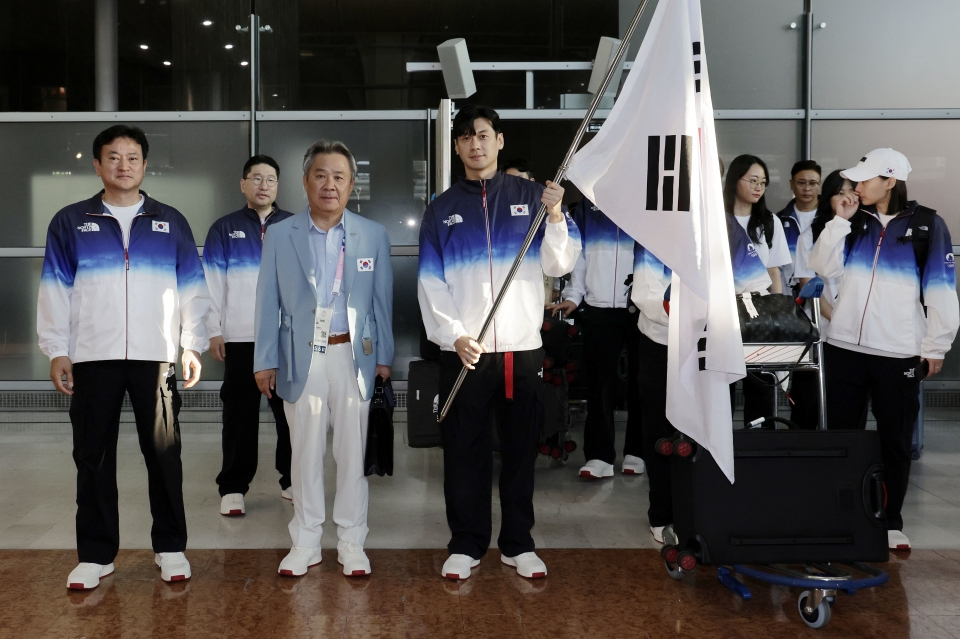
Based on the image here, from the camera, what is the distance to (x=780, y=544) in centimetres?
324

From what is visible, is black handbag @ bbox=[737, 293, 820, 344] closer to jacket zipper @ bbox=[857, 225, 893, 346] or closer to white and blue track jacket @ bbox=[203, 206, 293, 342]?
jacket zipper @ bbox=[857, 225, 893, 346]

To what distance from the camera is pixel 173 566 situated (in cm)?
346

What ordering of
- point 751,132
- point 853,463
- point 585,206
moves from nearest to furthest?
point 853,463 < point 585,206 < point 751,132

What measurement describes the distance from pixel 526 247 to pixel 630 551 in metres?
1.47

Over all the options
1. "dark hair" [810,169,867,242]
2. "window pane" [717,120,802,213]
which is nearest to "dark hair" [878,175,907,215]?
"dark hair" [810,169,867,242]

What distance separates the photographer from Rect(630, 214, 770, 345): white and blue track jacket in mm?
3719

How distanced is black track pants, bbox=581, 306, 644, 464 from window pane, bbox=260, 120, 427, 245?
110 inches

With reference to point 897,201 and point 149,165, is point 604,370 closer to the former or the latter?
point 897,201

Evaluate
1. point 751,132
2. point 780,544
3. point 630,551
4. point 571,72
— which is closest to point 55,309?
point 630,551

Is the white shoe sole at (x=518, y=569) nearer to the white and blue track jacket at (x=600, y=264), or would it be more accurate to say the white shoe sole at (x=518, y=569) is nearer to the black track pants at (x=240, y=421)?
the black track pants at (x=240, y=421)

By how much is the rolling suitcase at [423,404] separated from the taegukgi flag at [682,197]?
6.30 feet

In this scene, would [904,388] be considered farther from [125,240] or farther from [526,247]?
[125,240]

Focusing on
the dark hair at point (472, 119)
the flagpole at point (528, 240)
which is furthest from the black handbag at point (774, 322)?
the dark hair at point (472, 119)

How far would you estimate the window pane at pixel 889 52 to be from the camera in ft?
24.8
